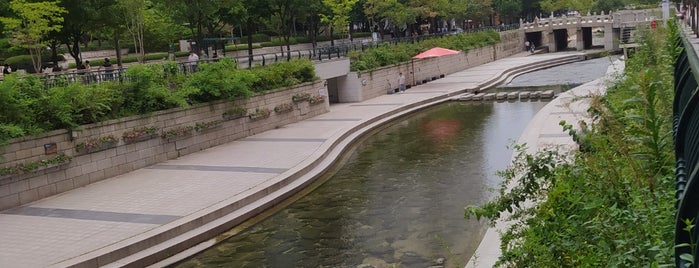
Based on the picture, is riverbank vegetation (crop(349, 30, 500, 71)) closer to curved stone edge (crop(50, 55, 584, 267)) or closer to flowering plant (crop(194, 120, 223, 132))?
flowering plant (crop(194, 120, 223, 132))

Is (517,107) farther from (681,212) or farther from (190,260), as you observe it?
(681,212)

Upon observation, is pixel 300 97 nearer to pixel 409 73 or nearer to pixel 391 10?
pixel 409 73

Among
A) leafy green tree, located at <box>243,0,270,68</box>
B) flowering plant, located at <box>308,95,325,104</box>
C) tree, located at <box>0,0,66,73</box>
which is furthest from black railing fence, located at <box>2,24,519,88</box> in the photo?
leafy green tree, located at <box>243,0,270,68</box>

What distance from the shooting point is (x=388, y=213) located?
14.3 meters

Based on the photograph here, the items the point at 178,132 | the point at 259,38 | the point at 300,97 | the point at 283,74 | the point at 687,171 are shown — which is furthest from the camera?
the point at 259,38

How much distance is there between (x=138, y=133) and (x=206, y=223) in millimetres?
6794

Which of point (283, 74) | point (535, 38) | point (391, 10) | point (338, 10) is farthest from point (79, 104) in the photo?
point (535, 38)

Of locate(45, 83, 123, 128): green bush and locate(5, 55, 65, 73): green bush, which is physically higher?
locate(5, 55, 65, 73): green bush

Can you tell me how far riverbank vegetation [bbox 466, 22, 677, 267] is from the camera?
4.91 m

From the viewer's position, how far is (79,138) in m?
17.3

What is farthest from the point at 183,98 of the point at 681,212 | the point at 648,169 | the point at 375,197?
the point at 681,212

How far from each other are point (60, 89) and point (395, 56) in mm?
24150

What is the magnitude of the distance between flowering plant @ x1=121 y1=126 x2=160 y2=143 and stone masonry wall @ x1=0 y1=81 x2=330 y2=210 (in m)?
0.10

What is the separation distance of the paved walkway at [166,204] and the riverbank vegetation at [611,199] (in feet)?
22.6
